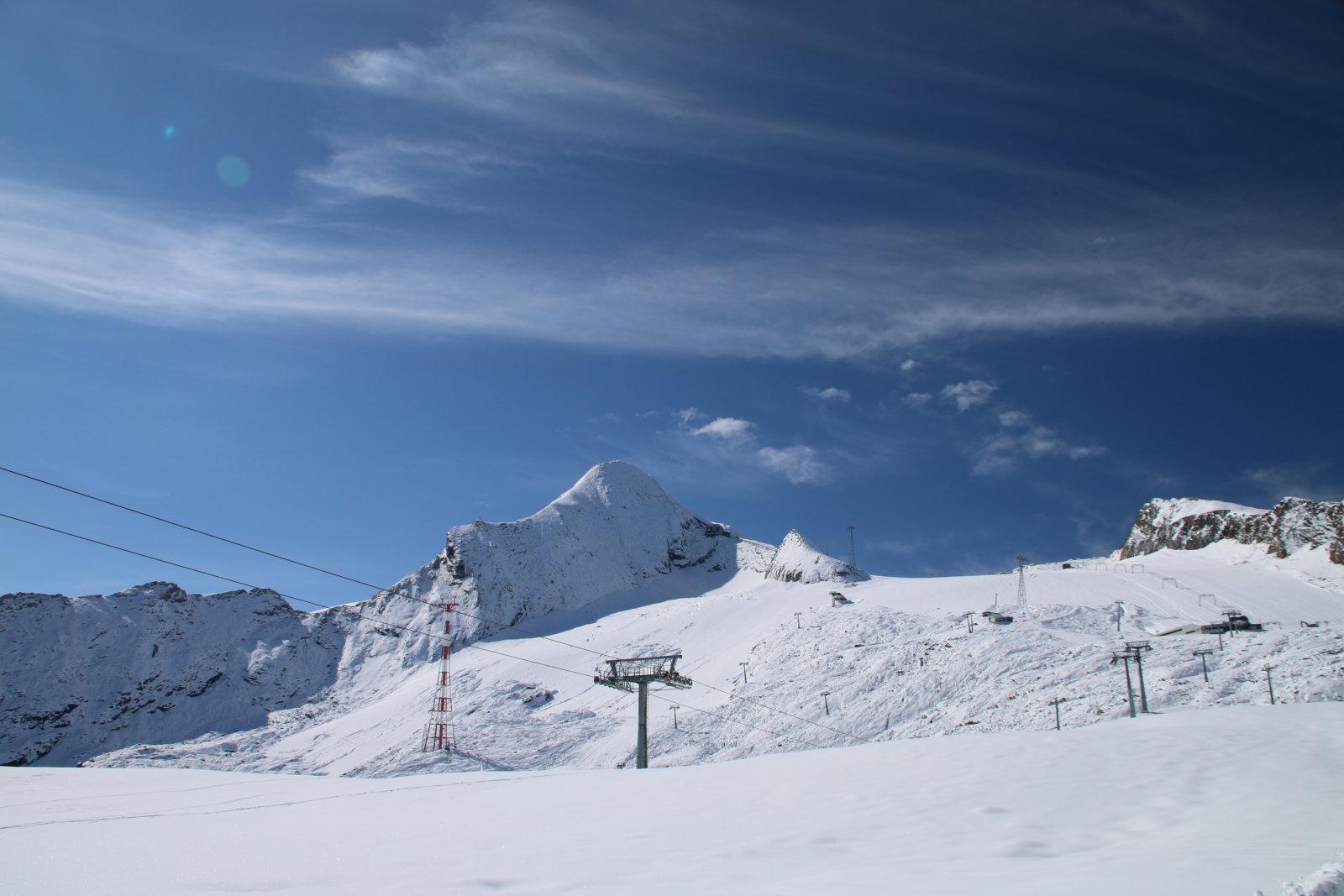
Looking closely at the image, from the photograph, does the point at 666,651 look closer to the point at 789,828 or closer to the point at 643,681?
the point at 643,681

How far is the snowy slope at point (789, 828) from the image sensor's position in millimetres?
5391

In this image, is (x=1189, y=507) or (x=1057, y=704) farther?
(x=1189, y=507)

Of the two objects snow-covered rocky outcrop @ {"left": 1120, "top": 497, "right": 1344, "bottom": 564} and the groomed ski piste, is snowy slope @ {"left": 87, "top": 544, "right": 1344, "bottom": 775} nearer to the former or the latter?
snow-covered rocky outcrop @ {"left": 1120, "top": 497, "right": 1344, "bottom": 564}

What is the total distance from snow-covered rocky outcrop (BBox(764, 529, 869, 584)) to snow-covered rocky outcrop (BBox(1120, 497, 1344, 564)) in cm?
4180

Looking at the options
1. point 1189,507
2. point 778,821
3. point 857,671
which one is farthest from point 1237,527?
point 778,821

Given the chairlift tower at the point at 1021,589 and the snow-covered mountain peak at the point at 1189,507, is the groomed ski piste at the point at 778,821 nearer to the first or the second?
the chairlift tower at the point at 1021,589

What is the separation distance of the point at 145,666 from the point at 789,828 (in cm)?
12239

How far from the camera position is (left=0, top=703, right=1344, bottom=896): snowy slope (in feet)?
17.7

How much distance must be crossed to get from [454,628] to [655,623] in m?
33.5

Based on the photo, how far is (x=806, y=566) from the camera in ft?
319

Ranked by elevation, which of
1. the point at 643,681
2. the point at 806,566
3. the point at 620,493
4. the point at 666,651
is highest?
Answer: the point at 620,493

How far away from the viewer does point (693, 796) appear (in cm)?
974

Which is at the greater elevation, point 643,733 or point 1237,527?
point 1237,527

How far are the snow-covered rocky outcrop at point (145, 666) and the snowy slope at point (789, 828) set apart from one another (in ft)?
335
